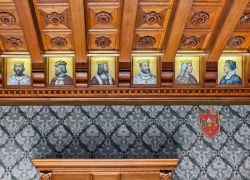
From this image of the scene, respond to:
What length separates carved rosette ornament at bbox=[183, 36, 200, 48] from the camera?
778cm

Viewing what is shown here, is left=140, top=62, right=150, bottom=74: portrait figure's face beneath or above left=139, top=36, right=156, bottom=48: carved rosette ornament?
beneath

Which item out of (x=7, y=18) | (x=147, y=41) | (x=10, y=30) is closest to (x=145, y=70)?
(x=147, y=41)

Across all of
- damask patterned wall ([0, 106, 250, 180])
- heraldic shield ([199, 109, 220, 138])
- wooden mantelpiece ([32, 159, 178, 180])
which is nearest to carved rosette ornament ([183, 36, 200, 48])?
damask patterned wall ([0, 106, 250, 180])

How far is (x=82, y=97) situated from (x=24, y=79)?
1098mm

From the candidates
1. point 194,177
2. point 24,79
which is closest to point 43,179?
point 24,79

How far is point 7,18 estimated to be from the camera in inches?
275

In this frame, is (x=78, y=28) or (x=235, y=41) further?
(x=235, y=41)

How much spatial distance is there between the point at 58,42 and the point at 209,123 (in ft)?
10.2

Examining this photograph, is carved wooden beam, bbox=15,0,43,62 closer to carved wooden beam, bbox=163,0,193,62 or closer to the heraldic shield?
carved wooden beam, bbox=163,0,193,62

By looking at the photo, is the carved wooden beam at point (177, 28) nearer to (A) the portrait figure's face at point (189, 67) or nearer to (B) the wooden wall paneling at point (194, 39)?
(B) the wooden wall paneling at point (194, 39)

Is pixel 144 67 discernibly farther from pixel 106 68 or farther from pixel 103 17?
pixel 103 17

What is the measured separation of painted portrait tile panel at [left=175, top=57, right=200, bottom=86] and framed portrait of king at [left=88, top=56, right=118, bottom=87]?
1134mm

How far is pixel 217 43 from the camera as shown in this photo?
7.56 meters

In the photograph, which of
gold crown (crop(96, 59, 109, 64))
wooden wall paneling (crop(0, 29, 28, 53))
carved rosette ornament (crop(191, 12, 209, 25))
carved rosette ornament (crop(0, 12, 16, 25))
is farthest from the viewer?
gold crown (crop(96, 59, 109, 64))
